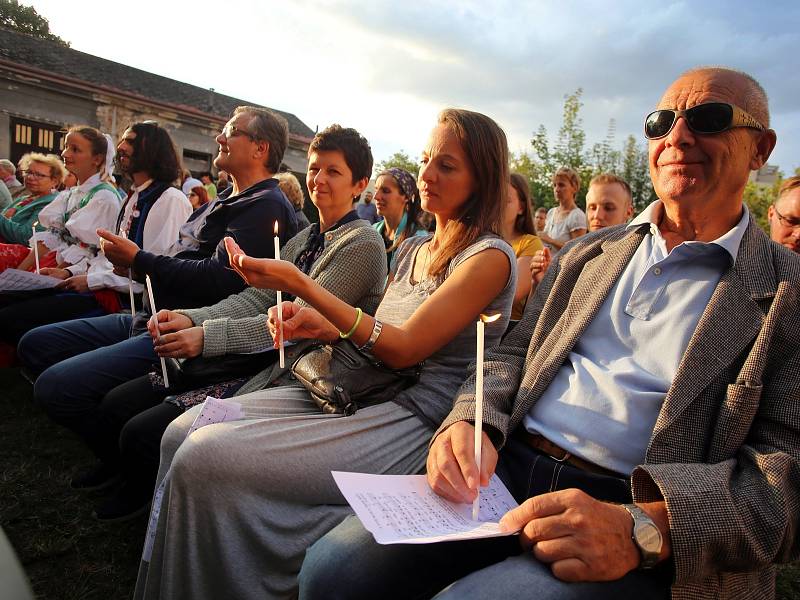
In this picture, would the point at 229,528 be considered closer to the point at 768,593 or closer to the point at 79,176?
the point at 768,593

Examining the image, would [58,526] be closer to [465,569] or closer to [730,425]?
[465,569]

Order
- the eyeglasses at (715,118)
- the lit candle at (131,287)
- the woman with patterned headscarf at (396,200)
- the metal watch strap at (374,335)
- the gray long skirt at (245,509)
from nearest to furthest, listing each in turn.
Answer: the eyeglasses at (715,118) → the gray long skirt at (245,509) → the metal watch strap at (374,335) → the lit candle at (131,287) → the woman with patterned headscarf at (396,200)

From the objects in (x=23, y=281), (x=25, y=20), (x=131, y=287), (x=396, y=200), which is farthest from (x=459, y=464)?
(x=25, y=20)

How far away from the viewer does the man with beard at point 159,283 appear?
9.45ft

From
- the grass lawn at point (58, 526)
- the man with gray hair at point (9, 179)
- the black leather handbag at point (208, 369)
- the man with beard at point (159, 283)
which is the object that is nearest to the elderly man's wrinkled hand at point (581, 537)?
the black leather handbag at point (208, 369)

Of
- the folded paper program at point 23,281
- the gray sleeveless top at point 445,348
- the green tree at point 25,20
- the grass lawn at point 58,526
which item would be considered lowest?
the grass lawn at point 58,526

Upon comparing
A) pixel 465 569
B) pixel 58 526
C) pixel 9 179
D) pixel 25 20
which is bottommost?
pixel 58 526

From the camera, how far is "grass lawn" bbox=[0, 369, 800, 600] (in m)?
2.39

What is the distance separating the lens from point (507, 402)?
174cm

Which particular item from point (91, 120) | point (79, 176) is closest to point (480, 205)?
point (79, 176)

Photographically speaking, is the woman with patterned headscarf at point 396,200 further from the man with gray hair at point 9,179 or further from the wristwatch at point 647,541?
the man with gray hair at point 9,179

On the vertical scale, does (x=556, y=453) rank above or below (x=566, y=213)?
below

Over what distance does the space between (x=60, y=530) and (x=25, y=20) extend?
141 ft

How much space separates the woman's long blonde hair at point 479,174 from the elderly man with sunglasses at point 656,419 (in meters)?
0.49
